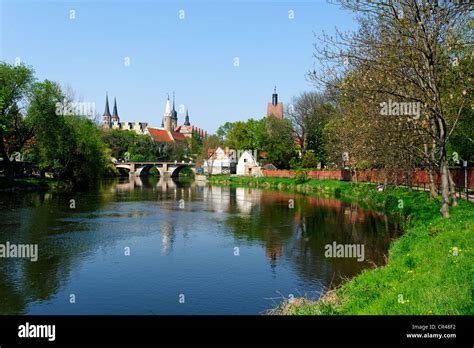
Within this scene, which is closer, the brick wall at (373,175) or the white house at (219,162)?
the brick wall at (373,175)

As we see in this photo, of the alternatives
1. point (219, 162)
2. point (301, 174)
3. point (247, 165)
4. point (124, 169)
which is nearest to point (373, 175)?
point (301, 174)

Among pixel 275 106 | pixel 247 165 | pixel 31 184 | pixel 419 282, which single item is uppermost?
pixel 275 106

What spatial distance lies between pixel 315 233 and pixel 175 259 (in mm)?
10588

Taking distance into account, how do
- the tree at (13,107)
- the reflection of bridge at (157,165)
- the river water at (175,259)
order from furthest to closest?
1. the reflection of bridge at (157,165)
2. the tree at (13,107)
3. the river water at (175,259)

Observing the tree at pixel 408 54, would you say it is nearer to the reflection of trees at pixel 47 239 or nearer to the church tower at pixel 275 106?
the reflection of trees at pixel 47 239

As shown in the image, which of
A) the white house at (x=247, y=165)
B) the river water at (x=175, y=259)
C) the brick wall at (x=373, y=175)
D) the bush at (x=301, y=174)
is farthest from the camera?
the white house at (x=247, y=165)

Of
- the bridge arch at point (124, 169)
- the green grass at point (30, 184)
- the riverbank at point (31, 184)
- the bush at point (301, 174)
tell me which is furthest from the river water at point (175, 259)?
the bridge arch at point (124, 169)

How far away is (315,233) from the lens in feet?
93.4

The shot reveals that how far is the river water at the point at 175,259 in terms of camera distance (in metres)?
15.2

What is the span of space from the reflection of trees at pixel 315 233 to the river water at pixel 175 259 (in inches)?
2.5

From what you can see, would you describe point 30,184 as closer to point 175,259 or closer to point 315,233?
point 315,233
